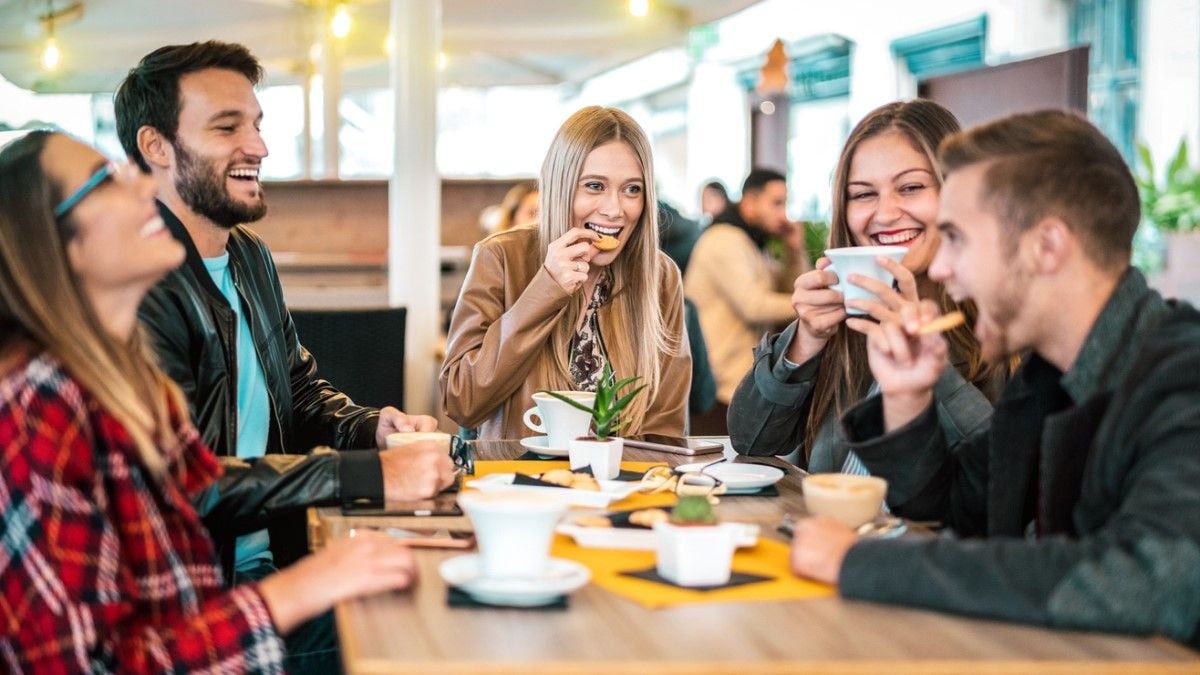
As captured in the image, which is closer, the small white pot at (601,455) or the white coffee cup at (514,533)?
the white coffee cup at (514,533)

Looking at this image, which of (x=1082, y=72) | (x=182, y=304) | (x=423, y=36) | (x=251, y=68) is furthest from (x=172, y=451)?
(x=1082, y=72)

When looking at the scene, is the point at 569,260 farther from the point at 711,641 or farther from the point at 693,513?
the point at 711,641

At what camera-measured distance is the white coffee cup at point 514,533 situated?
1387mm

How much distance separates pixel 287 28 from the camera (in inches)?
405

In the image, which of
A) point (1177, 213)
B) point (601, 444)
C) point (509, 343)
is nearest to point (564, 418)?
point (601, 444)

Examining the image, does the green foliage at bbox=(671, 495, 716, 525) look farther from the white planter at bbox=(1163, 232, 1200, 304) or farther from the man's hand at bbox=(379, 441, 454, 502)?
the white planter at bbox=(1163, 232, 1200, 304)

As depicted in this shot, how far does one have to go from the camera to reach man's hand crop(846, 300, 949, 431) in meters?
1.85

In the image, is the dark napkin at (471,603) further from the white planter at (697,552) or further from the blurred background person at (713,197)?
the blurred background person at (713,197)

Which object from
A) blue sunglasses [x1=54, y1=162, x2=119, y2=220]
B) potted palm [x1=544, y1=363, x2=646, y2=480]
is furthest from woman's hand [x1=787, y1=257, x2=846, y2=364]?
blue sunglasses [x1=54, y1=162, x2=119, y2=220]

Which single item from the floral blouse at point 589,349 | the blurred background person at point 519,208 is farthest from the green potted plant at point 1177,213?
the floral blouse at point 589,349

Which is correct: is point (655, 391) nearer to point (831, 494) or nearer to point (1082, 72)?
point (831, 494)

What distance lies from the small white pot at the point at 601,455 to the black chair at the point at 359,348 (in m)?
1.98

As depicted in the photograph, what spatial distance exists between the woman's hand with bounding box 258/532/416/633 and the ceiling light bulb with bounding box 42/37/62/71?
31.6ft

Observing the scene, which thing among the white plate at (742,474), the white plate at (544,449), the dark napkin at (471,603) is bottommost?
the dark napkin at (471,603)
